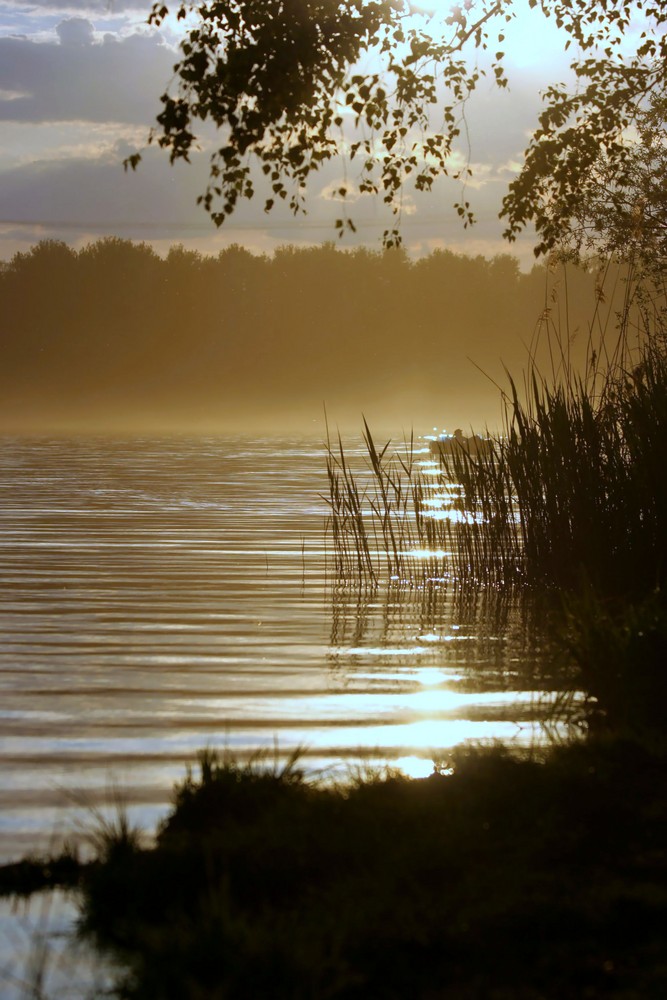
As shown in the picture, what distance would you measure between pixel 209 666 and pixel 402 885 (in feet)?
12.2

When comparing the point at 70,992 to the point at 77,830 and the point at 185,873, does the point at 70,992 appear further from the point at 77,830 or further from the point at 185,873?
the point at 77,830

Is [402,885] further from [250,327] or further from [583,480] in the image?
[250,327]

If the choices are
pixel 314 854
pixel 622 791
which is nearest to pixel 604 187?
pixel 622 791

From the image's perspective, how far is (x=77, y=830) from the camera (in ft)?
→ 13.5

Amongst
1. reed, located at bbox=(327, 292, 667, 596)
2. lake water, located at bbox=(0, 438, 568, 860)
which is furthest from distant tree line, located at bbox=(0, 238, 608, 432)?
reed, located at bbox=(327, 292, 667, 596)

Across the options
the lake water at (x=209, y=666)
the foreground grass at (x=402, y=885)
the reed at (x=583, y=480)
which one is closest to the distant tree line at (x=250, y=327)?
the lake water at (x=209, y=666)

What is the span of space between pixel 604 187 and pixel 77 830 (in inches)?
339

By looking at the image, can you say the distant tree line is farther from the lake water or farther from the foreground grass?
the foreground grass

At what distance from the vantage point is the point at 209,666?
6965mm

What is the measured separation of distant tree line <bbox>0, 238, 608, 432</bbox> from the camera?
11638cm

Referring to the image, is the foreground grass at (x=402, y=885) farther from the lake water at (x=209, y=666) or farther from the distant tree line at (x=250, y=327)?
the distant tree line at (x=250, y=327)

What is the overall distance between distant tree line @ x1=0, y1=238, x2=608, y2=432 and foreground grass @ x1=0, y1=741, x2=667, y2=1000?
4390 inches

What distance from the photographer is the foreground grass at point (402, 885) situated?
9.29ft

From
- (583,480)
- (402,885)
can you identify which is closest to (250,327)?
(583,480)
